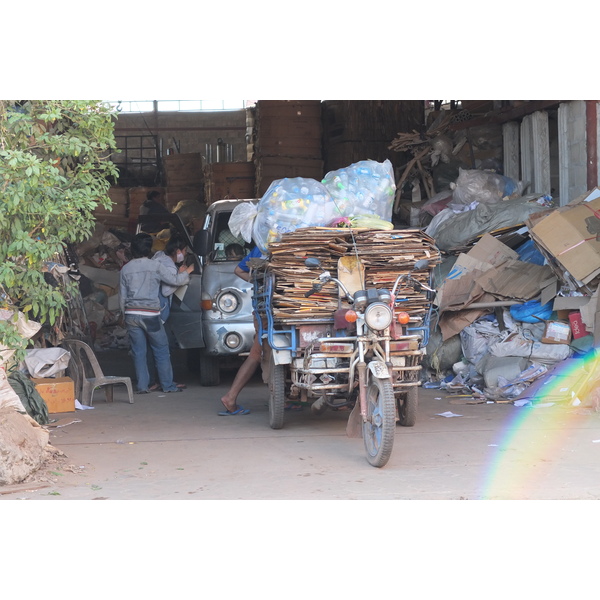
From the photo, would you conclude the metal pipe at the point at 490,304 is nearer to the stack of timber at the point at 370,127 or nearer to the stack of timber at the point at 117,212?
the stack of timber at the point at 370,127

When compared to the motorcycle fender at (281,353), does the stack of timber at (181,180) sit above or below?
above

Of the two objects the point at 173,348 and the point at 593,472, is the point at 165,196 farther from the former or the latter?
the point at 593,472

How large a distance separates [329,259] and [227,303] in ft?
10.6

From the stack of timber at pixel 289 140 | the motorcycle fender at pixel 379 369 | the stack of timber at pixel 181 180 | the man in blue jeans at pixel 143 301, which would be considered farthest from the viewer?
the stack of timber at pixel 181 180

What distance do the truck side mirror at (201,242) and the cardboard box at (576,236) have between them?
3.71m

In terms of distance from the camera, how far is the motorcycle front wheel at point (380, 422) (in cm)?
600

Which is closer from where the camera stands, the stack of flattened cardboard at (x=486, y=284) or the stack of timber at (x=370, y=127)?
the stack of flattened cardboard at (x=486, y=284)

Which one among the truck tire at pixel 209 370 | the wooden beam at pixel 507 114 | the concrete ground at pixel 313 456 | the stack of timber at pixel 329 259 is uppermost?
the wooden beam at pixel 507 114

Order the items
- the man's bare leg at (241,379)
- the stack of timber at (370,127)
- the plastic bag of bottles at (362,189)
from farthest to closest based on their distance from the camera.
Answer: the stack of timber at (370,127) < the man's bare leg at (241,379) < the plastic bag of bottles at (362,189)

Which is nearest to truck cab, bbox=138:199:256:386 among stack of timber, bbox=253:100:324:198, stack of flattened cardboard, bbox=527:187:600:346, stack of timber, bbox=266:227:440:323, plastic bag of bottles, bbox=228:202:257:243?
plastic bag of bottles, bbox=228:202:257:243

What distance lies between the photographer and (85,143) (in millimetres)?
6363

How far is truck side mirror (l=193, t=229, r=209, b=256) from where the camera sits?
33.0 ft

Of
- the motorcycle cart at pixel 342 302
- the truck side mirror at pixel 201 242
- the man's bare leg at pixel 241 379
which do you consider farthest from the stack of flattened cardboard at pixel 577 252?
the truck side mirror at pixel 201 242

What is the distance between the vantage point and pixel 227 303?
32.7ft
